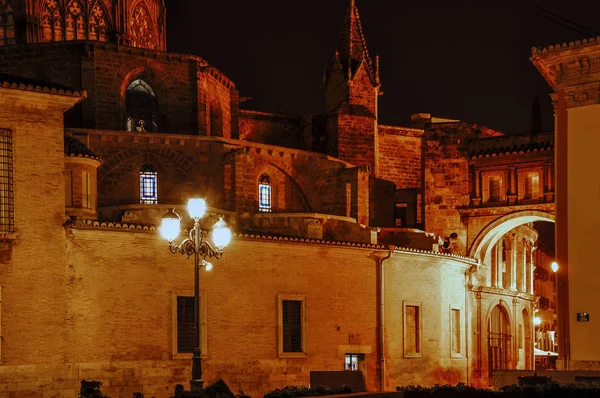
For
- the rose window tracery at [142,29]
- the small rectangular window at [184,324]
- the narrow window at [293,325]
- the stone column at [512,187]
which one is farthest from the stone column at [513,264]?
the small rectangular window at [184,324]

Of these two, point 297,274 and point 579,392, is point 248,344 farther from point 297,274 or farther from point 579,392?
point 579,392

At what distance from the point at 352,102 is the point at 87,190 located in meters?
19.3

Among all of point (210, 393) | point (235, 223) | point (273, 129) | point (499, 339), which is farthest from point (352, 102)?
point (210, 393)

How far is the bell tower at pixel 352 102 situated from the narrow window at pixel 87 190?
17.9 metres

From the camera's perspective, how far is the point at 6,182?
95.7ft

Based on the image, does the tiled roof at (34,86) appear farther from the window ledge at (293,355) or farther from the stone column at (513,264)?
the stone column at (513,264)

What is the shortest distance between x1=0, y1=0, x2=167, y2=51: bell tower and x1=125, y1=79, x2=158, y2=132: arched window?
4.65 meters

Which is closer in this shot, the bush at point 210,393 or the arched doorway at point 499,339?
the bush at point 210,393

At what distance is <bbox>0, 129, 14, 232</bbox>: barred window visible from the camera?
2898 centimetres

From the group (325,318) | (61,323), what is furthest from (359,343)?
(61,323)

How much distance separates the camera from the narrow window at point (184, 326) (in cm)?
3216

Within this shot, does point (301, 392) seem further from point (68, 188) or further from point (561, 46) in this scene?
point (561, 46)

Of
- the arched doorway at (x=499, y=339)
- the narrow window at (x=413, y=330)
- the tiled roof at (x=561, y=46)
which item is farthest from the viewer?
→ the arched doorway at (x=499, y=339)

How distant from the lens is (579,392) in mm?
20703
